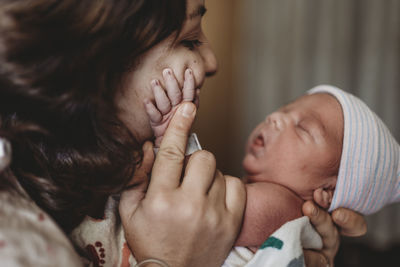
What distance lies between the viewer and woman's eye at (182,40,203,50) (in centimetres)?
83

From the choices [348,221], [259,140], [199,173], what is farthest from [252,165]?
[199,173]

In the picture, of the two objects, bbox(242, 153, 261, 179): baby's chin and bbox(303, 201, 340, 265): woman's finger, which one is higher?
bbox(242, 153, 261, 179): baby's chin

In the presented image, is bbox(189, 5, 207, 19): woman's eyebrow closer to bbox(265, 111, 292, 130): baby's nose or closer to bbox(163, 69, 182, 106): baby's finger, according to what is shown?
bbox(163, 69, 182, 106): baby's finger

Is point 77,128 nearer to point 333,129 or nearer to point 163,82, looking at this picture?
point 163,82

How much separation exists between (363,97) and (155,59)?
7.97 feet

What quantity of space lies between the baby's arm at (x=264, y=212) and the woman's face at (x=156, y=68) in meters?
0.32

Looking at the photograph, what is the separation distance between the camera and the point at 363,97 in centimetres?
277

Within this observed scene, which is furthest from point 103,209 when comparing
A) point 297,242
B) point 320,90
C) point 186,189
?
point 320,90

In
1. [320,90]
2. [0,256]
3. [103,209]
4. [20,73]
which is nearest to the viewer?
[0,256]

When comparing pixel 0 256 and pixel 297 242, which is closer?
pixel 0 256

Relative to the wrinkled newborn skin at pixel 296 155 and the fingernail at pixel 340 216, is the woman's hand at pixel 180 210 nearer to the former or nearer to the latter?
the wrinkled newborn skin at pixel 296 155

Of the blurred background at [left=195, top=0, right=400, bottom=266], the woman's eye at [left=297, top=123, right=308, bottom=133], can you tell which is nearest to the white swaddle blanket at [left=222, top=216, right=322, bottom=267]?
the woman's eye at [left=297, top=123, right=308, bottom=133]

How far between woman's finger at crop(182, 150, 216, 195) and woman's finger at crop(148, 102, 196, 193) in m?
0.02

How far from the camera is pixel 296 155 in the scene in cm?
109
